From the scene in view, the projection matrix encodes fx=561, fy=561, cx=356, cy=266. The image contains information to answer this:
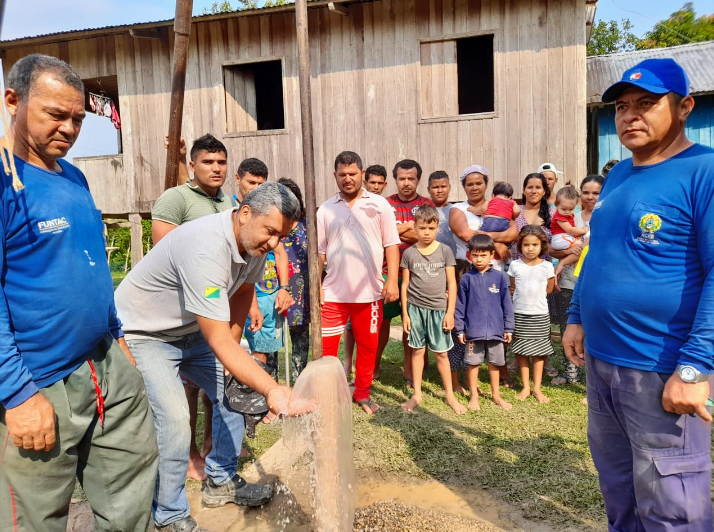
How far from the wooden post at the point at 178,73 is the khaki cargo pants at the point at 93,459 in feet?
5.77

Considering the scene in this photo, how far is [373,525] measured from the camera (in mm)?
3109

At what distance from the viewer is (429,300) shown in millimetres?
5012

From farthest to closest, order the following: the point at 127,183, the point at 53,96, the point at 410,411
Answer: the point at 127,183
the point at 410,411
the point at 53,96

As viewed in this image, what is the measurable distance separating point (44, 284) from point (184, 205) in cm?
174

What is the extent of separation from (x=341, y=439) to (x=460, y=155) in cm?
717

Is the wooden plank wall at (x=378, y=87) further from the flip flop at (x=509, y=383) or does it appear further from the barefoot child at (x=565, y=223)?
the flip flop at (x=509, y=383)

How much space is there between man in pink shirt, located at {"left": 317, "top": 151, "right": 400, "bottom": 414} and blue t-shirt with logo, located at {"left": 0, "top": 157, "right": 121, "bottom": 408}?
108 inches

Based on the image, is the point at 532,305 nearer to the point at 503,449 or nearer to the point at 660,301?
the point at 503,449

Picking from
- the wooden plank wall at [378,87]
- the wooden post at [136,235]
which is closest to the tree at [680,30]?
the wooden plank wall at [378,87]

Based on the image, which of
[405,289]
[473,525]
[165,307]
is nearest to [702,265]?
[473,525]

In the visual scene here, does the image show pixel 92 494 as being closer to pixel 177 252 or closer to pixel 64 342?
pixel 64 342

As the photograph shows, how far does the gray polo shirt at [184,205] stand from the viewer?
356 centimetres

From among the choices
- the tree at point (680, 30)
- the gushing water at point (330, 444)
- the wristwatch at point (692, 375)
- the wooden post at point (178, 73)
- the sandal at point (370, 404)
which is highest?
the tree at point (680, 30)

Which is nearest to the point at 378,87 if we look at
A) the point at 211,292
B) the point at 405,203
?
the point at 405,203
